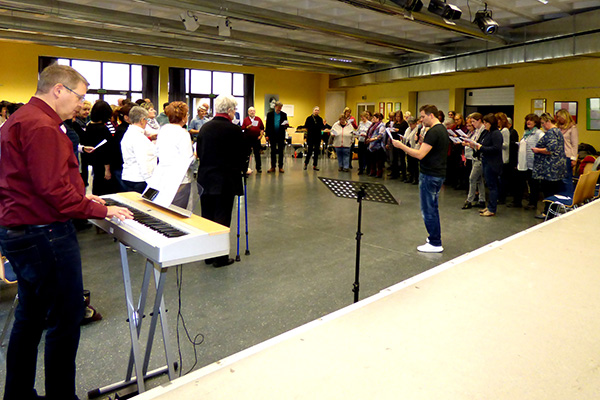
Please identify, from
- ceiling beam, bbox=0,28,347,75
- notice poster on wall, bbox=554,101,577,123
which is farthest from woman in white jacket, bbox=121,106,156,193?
notice poster on wall, bbox=554,101,577,123

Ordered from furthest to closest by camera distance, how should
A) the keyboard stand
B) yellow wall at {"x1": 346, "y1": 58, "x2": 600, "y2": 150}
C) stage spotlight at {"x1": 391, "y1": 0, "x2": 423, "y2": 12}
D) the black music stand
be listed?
yellow wall at {"x1": 346, "y1": 58, "x2": 600, "y2": 150} → stage spotlight at {"x1": 391, "y1": 0, "x2": 423, "y2": 12} → the black music stand → the keyboard stand

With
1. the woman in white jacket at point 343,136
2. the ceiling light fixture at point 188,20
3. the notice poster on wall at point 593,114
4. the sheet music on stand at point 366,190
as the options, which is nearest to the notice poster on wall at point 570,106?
the notice poster on wall at point 593,114

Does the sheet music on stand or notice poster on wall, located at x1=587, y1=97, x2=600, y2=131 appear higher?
notice poster on wall, located at x1=587, y1=97, x2=600, y2=131

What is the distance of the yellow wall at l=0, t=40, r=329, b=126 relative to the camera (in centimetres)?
1270

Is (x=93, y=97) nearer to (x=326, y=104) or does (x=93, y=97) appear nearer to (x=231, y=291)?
(x=326, y=104)

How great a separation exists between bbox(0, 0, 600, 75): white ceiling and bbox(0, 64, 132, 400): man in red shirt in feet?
19.0

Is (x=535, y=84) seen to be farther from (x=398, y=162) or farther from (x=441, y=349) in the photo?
(x=441, y=349)

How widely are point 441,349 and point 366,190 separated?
193cm

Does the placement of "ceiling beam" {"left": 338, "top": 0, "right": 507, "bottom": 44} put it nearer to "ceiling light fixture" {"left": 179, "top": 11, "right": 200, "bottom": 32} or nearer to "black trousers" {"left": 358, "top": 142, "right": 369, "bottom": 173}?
"ceiling light fixture" {"left": 179, "top": 11, "right": 200, "bottom": 32}

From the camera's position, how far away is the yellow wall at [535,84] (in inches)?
406

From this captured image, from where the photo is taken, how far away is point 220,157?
3834 mm

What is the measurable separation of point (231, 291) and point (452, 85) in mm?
12051

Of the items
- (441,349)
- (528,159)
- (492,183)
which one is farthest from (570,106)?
(441,349)

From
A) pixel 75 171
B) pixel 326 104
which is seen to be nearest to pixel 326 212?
pixel 75 171
